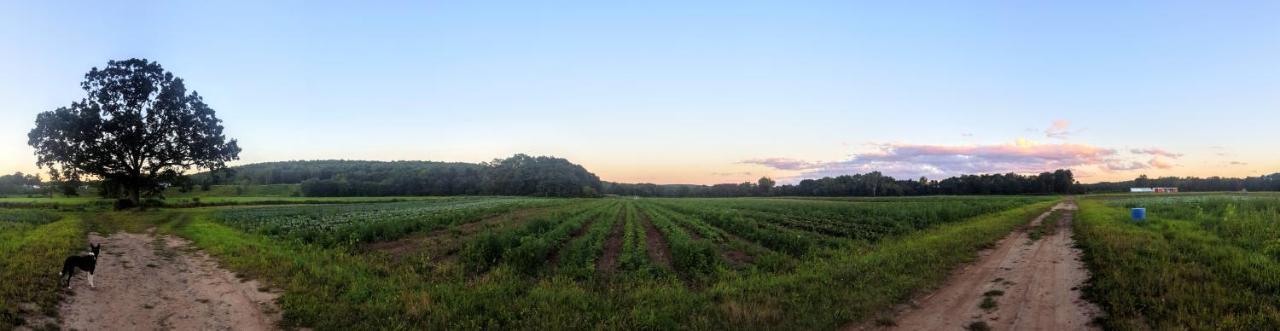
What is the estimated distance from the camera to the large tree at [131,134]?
4053 cm

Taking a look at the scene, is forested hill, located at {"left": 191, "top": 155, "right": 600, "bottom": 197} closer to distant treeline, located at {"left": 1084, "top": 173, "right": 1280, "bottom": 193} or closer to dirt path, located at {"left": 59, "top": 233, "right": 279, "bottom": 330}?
dirt path, located at {"left": 59, "top": 233, "right": 279, "bottom": 330}

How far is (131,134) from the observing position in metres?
42.5

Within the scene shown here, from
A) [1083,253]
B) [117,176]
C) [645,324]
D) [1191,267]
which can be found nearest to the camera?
[645,324]

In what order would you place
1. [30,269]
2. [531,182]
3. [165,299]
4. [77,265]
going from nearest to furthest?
[165,299] → [77,265] → [30,269] → [531,182]

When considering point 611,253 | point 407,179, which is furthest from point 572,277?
point 407,179

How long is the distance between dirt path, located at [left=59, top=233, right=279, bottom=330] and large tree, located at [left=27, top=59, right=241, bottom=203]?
3697 cm

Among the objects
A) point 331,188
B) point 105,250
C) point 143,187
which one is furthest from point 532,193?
point 105,250

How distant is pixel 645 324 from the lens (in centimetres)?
908

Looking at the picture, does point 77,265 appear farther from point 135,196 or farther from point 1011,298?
point 135,196

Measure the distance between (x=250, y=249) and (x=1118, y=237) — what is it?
27.7 meters

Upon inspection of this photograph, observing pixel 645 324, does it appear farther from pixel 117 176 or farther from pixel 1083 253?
pixel 117 176

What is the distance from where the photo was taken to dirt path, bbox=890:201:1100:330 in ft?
29.1

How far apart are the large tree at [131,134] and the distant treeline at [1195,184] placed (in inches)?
7398

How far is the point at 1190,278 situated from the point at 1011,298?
385cm
